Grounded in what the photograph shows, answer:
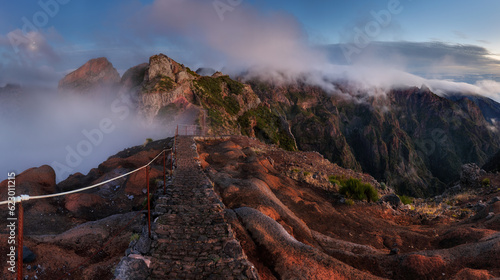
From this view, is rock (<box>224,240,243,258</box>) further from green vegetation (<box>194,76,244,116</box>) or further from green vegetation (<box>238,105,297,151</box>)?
green vegetation (<box>238,105,297,151</box>)

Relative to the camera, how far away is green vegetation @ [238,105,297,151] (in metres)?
69.8

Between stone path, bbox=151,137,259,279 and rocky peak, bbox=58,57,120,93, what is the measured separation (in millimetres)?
93907

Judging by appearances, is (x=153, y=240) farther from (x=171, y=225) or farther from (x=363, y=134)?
(x=363, y=134)

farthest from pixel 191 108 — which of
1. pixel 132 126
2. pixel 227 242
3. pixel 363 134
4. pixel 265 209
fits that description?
pixel 363 134

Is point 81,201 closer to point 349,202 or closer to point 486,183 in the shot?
point 349,202

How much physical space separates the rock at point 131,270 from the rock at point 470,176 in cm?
2665

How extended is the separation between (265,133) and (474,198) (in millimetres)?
58853

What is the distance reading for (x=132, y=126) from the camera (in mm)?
53094

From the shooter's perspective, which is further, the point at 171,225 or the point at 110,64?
the point at 110,64

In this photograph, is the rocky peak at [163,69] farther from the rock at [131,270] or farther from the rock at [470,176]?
the rock at [131,270]

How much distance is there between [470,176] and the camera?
22.2 m

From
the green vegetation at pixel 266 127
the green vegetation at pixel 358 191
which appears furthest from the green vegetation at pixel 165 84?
the green vegetation at pixel 358 191

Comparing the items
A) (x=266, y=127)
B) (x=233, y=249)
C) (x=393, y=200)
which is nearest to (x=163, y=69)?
(x=266, y=127)

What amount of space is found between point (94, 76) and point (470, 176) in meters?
105
